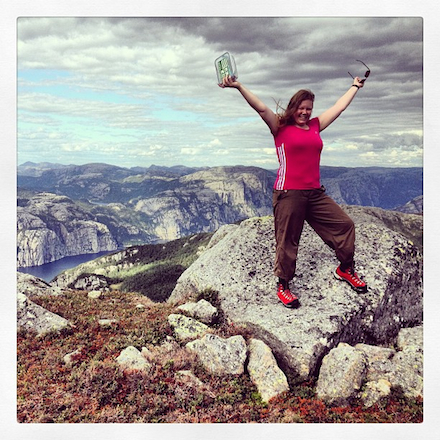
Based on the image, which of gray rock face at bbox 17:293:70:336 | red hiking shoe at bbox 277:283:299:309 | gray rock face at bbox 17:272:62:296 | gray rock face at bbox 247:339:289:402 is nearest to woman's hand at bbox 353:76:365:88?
red hiking shoe at bbox 277:283:299:309

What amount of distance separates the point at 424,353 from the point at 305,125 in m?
4.42

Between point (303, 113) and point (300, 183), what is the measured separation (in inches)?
45.0

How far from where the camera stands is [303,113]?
616 centimetres

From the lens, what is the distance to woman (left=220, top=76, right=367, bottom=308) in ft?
20.2

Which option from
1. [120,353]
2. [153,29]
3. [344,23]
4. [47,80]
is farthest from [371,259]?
[47,80]

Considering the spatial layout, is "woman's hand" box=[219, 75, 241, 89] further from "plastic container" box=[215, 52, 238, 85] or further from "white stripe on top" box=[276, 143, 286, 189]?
"white stripe on top" box=[276, 143, 286, 189]

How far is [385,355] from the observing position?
20.7 feet

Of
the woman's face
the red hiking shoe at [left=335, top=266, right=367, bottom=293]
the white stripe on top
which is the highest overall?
the woman's face

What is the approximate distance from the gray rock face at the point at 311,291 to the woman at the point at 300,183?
0.59 m

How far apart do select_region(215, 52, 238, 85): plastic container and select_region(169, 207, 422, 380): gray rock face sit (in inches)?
144

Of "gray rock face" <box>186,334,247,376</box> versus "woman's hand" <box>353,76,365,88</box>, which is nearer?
"gray rock face" <box>186,334,247,376</box>

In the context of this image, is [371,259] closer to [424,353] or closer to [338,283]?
[338,283]

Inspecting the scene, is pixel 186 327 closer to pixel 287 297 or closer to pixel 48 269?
pixel 287 297

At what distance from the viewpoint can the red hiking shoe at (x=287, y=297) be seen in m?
6.88
